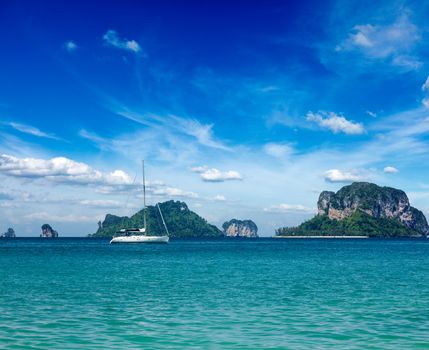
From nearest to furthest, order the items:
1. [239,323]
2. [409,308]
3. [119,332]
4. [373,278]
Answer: [119,332], [239,323], [409,308], [373,278]

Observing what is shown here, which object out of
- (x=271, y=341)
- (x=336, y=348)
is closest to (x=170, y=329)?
(x=271, y=341)

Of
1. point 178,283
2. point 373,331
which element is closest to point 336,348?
point 373,331

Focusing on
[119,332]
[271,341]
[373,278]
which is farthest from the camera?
[373,278]

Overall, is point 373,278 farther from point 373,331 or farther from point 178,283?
point 373,331

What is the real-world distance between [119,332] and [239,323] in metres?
6.64

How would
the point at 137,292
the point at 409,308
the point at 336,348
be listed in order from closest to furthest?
the point at 336,348
the point at 409,308
the point at 137,292

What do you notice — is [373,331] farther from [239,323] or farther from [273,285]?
[273,285]

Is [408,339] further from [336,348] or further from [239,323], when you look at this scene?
[239,323]

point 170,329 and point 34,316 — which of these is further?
point 34,316

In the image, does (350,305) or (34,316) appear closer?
(34,316)

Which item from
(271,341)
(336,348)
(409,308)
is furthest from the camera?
(409,308)

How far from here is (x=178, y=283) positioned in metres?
50.3

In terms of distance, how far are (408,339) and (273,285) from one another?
81.1ft

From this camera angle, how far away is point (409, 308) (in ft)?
110
